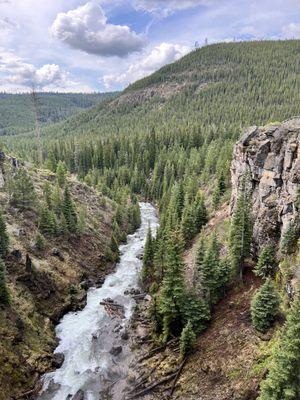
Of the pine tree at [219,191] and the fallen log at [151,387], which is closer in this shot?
the fallen log at [151,387]

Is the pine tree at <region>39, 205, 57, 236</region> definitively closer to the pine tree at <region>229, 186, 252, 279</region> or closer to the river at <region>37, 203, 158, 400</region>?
the river at <region>37, 203, 158, 400</region>

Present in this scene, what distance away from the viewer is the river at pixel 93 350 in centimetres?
3722

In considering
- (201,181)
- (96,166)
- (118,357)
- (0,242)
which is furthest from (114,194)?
(118,357)

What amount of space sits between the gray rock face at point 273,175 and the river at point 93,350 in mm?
24644

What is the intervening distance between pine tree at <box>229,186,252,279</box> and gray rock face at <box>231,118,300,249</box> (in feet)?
→ 5.41

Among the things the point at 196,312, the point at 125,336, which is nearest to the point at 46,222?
the point at 125,336

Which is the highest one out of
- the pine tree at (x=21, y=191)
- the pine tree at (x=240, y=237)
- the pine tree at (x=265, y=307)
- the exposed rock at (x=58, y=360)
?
the pine tree at (x=21, y=191)

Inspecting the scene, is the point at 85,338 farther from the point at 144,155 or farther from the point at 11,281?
the point at 144,155

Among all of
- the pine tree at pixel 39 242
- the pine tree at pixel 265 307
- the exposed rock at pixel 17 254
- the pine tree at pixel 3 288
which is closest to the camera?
the pine tree at pixel 265 307

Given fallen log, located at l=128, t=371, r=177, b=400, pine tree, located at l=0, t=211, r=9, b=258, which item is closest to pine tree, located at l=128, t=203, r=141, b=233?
pine tree, located at l=0, t=211, r=9, b=258

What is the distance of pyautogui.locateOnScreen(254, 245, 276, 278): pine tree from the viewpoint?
41.8 meters

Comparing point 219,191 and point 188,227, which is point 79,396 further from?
point 219,191

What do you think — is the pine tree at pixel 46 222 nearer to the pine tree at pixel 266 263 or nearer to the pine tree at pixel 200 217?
the pine tree at pixel 200 217

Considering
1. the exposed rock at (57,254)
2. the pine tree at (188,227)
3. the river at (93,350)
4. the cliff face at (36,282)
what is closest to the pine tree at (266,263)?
the river at (93,350)
